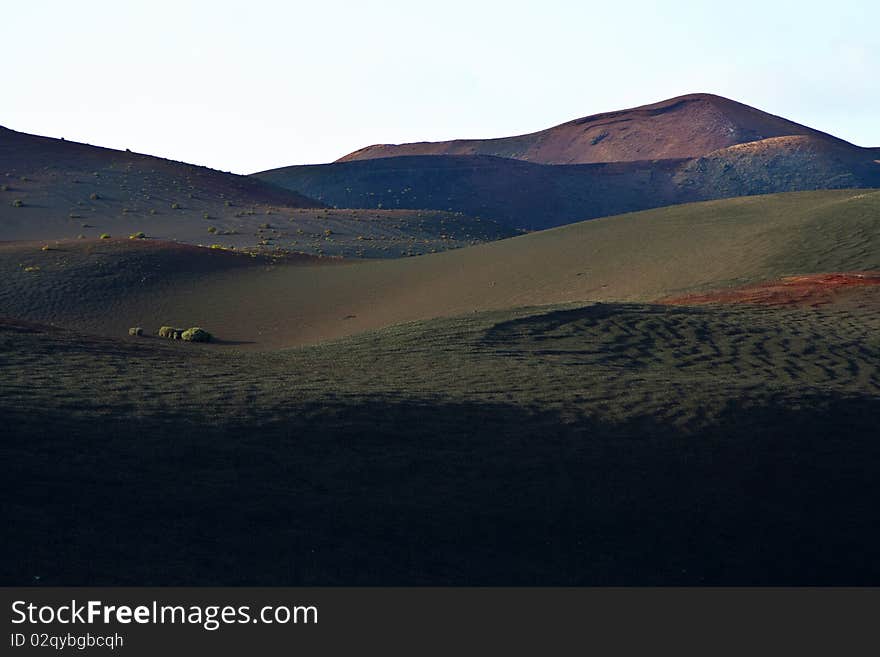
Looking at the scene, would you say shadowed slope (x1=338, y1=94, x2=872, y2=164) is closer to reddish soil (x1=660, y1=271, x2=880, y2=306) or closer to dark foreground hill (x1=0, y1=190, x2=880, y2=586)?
reddish soil (x1=660, y1=271, x2=880, y2=306)

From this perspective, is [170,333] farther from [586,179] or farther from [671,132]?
[671,132]

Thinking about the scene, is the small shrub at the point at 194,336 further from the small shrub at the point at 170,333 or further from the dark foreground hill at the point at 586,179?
the dark foreground hill at the point at 586,179

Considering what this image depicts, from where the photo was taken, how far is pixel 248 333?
121ft

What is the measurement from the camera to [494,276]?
1844 inches

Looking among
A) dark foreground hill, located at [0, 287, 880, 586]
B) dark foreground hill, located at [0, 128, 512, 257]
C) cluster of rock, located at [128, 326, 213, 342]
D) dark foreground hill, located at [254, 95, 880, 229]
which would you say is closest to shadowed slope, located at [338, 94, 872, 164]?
dark foreground hill, located at [254, 95, 880, 229]

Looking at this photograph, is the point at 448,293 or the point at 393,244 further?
the point at 393,244

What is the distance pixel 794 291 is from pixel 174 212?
56.7m

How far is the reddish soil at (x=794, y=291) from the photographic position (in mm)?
32531

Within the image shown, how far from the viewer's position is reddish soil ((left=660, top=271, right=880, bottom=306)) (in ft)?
107

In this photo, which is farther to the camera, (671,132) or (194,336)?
(671,132)

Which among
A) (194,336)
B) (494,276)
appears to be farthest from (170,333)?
(494,276)
